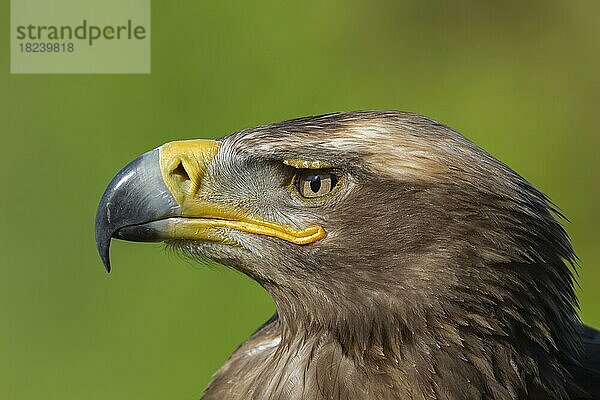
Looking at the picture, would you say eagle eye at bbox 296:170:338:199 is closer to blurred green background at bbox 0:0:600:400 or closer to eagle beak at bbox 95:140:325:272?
eagle beak at bbox 95:140:325:272

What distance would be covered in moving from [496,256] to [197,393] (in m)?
3.35

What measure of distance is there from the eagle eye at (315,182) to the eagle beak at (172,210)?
0.26 ft

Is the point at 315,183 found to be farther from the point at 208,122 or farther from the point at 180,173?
the point at 208,122

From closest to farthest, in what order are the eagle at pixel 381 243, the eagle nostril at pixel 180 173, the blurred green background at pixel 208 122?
the eagle at pixel 381 243, the eagle nostril at pixel 180 173, the blurred green background at pixel 208 122

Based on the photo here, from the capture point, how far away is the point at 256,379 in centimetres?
270

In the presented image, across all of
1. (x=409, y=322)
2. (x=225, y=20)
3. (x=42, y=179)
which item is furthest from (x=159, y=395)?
(x=409, y=322)

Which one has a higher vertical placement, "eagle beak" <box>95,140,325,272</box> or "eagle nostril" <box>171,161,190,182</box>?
"eagle nostril" <box>171,161,190,182</box>

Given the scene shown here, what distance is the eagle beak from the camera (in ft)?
8.13

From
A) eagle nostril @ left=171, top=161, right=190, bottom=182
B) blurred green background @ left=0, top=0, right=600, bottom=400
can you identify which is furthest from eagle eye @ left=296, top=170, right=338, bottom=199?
blurred green background @ left=0, top=0, right=600, bottom=400

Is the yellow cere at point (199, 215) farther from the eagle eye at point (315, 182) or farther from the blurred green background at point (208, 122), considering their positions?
the blurred green background at point (208, 122)

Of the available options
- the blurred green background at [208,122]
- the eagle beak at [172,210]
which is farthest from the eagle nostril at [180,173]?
the blurred green background at [208,122]

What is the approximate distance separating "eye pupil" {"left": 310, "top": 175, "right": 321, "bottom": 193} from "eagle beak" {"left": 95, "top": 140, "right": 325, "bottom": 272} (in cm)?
8

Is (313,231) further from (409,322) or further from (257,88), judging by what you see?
(257,88)

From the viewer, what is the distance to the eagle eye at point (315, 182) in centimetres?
244
